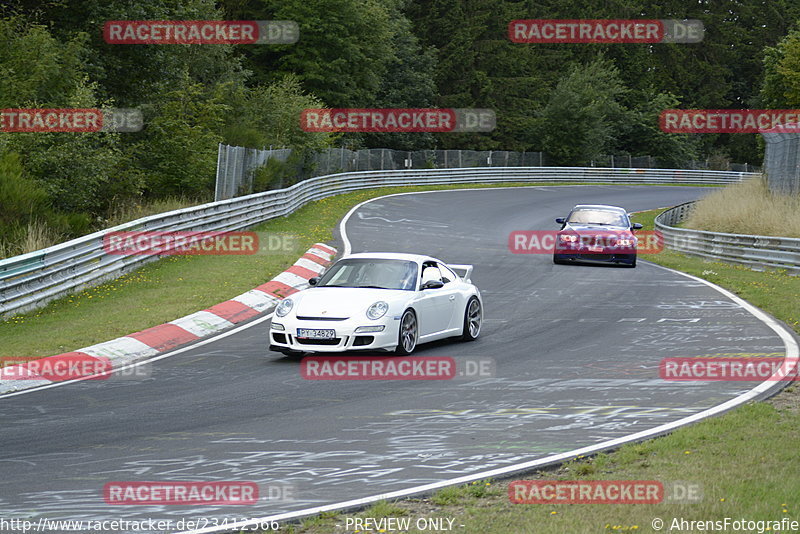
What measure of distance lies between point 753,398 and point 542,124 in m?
72.6

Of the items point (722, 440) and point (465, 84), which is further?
point (465, 84)

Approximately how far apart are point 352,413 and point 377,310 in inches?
121

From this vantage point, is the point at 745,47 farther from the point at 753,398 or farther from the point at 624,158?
the point at 753,398

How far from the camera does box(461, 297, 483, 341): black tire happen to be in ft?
47.6

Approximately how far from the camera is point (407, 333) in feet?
43.0

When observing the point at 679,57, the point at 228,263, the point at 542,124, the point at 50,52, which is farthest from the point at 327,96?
the point at 679,57

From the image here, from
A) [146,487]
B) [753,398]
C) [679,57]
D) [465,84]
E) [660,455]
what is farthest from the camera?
[679,57]

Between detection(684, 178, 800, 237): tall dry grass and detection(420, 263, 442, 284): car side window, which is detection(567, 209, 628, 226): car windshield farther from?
detection(420, 263, 442, 284): car side window

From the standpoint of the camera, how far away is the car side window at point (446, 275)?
14.7 metres

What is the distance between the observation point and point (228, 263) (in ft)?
75.7
